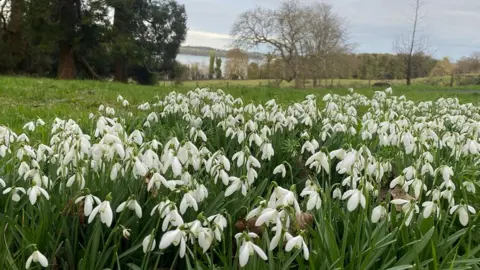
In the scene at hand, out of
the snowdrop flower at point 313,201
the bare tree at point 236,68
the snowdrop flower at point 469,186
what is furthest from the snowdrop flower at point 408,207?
the bare tree at point 236,68

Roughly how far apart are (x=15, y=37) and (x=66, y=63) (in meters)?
4.67

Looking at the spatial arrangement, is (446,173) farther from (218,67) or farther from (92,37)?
(218,67)

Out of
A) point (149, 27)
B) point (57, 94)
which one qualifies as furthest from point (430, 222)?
point (149, 27)

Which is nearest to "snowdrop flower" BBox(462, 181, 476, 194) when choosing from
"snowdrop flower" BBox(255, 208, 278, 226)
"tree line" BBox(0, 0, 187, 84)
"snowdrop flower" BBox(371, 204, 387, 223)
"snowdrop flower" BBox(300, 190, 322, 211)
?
"snowdrop flower" BBox(371, 204, 387, 223)

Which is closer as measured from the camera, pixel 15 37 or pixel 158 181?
pixel 158 181

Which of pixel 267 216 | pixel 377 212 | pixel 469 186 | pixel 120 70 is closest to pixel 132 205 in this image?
pixel 267 216

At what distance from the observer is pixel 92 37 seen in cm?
2083

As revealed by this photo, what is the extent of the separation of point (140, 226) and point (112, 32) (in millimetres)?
19930

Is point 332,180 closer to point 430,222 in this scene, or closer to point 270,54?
point 430,222

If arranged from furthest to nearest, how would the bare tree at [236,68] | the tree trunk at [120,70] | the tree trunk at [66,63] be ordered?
the bare tree at [236,68]
the tree trunk at [120,70]
the tree trunk at [66,63]

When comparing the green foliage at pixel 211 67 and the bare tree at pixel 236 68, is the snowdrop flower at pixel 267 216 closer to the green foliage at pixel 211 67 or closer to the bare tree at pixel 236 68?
the bare tree at pixel 236 68

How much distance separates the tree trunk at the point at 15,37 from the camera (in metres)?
23.4

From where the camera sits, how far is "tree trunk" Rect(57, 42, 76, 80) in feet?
68.3

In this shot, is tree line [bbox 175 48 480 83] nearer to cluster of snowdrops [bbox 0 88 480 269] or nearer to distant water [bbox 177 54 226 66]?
distant water [bbox 177 54 226 66]
